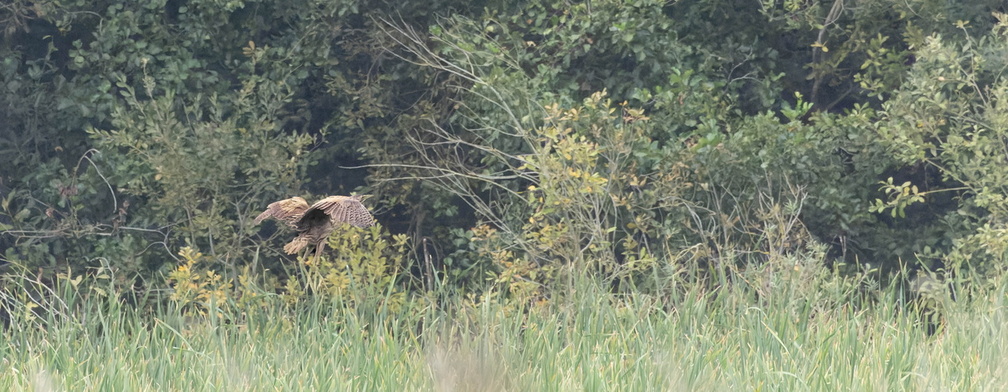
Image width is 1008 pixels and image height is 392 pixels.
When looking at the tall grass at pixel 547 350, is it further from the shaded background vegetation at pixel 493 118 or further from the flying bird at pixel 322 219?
the shaded background vegetation at pixel 493 118

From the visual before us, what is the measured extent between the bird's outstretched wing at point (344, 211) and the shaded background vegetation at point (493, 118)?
267 cm

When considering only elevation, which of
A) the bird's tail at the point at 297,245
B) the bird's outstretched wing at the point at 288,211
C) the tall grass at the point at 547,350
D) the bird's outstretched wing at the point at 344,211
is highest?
the bird's outstretched wing at the point at 344,211

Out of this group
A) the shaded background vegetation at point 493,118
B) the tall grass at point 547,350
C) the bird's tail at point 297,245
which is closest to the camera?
the tall grass at point 547,350

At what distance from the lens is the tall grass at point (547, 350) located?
305 cm

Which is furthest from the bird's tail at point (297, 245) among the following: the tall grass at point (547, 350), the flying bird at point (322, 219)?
the tall grass at point (547, 350)

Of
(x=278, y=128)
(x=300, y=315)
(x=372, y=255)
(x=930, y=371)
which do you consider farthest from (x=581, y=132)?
(x=930, y=371)

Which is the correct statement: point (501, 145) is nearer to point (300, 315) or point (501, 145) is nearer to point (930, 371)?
point (300, 315)

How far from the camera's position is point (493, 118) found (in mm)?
6754

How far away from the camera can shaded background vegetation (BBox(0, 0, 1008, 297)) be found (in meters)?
6.45

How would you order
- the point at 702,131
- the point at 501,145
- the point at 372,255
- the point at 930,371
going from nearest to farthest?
the point at 930,371 < the point at 372,255 < the point at 702,131 < the point at 501,145

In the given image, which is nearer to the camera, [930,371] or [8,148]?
[930,371]

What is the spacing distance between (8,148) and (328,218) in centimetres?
499

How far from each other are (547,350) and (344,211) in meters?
0.72

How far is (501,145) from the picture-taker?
7.03m
